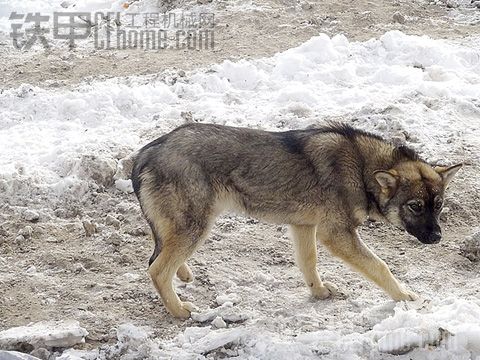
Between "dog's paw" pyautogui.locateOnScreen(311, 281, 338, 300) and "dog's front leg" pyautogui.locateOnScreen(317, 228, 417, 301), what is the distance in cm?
46

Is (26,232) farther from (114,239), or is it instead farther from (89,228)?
(114,239)

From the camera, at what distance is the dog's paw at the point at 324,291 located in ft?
26.3

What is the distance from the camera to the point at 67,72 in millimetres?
13477

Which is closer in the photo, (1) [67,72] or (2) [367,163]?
(2) [367,163]

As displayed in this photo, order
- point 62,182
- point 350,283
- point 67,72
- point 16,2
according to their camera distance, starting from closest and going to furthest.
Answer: point 350,283, point 62,182, point 67,72, point 16,2

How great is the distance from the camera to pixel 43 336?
23.0 feet

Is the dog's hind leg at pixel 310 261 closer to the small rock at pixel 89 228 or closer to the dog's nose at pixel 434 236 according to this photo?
the dog's nose at pixel 434 236

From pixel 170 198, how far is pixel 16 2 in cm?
1244

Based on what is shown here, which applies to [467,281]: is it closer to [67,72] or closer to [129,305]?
[129,305]

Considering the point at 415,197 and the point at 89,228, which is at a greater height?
the point at 415,197

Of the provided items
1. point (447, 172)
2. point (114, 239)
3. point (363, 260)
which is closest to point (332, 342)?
point (363, 260)

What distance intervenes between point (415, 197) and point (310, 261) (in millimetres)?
1249

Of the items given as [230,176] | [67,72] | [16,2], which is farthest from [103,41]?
[230,176]

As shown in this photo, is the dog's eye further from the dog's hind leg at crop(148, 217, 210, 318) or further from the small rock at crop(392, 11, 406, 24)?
the small rock at crop(392, 11, 406, 24)
